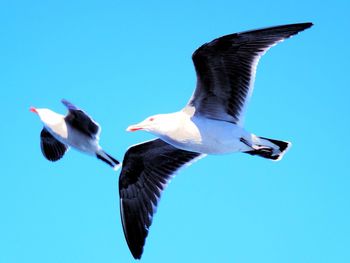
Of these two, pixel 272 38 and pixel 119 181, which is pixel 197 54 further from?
pixel 119 181

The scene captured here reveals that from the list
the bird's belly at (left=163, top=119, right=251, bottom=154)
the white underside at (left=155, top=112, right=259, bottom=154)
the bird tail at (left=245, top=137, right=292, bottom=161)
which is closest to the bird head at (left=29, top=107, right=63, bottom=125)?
the white underside at (left=155, top=112, right=259, bottom=154)

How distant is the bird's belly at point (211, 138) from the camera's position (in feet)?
28.2

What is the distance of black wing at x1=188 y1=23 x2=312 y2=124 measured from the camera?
27.1 ft

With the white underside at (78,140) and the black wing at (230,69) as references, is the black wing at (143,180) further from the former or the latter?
the black wing at (230,69)

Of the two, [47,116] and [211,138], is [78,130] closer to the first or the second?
[47,116]

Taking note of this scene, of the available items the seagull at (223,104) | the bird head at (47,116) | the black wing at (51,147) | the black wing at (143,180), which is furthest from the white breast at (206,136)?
the black wing at (51,147)

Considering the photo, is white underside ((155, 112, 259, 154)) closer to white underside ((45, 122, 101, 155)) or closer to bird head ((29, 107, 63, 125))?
white underside ((45, 122, 101, 155))

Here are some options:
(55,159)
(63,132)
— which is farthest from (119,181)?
(55,159)

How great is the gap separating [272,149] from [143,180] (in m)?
2.32

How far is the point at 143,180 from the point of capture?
33.7 feet

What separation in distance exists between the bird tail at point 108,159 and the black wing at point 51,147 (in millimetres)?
2326

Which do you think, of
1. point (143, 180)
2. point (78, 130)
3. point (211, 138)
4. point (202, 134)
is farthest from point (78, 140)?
point (211, 138)

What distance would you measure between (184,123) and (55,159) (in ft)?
13.8

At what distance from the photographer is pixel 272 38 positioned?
8297 millimetres
